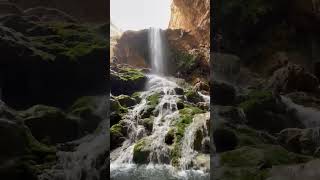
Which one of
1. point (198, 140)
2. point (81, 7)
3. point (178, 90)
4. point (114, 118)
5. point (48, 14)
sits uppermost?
point (81, 7)

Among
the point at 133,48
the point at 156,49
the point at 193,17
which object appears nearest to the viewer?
the point at 133,48

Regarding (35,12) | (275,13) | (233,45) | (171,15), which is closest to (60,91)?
(35,12)

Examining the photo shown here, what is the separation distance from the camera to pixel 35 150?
22.2ft

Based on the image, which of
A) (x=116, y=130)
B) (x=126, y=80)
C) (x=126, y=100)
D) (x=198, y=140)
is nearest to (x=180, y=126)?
(x=198, y=140)

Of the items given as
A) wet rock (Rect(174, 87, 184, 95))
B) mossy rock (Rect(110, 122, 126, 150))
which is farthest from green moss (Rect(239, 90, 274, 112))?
wet rock (Rect(174, 87, 184, 95))

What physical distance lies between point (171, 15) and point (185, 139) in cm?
477

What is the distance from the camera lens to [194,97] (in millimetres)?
11680

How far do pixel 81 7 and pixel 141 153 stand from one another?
4.39 metres

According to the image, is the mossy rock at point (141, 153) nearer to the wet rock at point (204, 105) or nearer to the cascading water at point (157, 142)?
the cascading water at point (157, 142)

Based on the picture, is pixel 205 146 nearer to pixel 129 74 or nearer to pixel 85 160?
pixel 129 74

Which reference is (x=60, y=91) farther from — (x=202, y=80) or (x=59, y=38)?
(x=202, y=80)

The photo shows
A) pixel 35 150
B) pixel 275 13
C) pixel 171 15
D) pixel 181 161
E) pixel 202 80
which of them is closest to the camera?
pixel 35 150

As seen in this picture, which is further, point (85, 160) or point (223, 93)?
point (223, 93)

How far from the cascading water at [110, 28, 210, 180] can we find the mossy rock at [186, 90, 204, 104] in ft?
0.51
